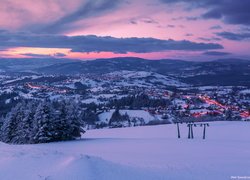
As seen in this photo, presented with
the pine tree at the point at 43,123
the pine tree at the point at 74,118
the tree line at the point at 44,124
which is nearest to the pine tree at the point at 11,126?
the tree line at the point at 44,124

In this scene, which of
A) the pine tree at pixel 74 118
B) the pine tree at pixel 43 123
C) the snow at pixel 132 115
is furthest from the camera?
the snow at pixel 132 115

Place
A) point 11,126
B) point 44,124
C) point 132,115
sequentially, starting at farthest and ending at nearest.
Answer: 1. point 132,115
2. point 11,126
3. point 44,124

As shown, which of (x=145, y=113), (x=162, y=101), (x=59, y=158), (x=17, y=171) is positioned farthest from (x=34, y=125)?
(x=162, y=101)

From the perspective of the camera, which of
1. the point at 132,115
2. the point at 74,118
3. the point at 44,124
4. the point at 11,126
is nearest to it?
the point at 44,124

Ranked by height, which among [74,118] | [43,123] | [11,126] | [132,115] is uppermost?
[43,123]

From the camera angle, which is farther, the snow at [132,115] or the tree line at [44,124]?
the snow at [132,115]

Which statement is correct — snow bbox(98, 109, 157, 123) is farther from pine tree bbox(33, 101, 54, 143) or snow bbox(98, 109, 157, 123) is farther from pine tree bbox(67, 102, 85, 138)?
pine tree bbox(33, 101, 54, 143)

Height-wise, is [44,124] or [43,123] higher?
[43,123]

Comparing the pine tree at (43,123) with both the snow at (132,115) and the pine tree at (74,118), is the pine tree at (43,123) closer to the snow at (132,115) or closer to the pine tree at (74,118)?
the pine tree at (74,118)

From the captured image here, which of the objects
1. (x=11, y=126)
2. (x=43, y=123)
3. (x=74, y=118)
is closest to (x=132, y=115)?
(x=11, y=126)

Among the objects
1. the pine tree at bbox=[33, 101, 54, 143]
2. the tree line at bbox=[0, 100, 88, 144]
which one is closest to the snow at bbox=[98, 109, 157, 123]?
the tree line at bbox=[0, 100, 88, 144]

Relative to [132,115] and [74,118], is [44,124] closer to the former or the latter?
[74,118]

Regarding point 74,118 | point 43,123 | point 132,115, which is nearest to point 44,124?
point 43,123

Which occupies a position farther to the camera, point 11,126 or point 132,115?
point 132,115
